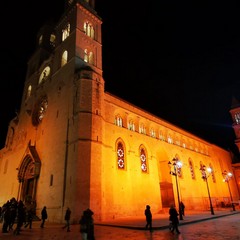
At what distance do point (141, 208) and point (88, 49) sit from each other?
21.4 metres

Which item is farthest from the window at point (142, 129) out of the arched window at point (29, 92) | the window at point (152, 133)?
the arched window at point (29, 92)

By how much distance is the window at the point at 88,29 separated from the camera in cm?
3067

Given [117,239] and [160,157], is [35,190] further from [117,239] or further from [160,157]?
[160,157]

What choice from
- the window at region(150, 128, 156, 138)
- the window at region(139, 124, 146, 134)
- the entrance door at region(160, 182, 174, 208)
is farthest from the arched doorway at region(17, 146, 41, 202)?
the entrance door at region(160, 182, 174, 208)

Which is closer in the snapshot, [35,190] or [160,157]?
[35,190]

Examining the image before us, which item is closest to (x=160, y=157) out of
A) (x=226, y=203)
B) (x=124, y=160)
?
(x=124, y=160)

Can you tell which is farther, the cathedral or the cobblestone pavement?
the cathedral

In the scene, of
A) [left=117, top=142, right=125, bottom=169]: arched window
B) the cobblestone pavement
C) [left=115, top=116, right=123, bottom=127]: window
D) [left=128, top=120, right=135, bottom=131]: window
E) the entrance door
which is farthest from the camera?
the entrance door

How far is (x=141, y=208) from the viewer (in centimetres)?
2538

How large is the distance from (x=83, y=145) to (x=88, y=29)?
18.9m

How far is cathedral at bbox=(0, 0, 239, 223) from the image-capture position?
20406 millimetres

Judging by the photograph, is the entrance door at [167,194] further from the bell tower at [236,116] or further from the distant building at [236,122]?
the bell tower at [236,116]

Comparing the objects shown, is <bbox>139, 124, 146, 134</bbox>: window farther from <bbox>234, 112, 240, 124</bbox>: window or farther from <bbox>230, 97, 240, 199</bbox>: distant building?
<bbox>234, 112, 240, 124</bbox>: window

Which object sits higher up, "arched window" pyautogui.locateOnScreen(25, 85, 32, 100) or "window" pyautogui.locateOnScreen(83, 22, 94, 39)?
"window" pyautogui.locateOnScreen(83, 22, 94, 39)
